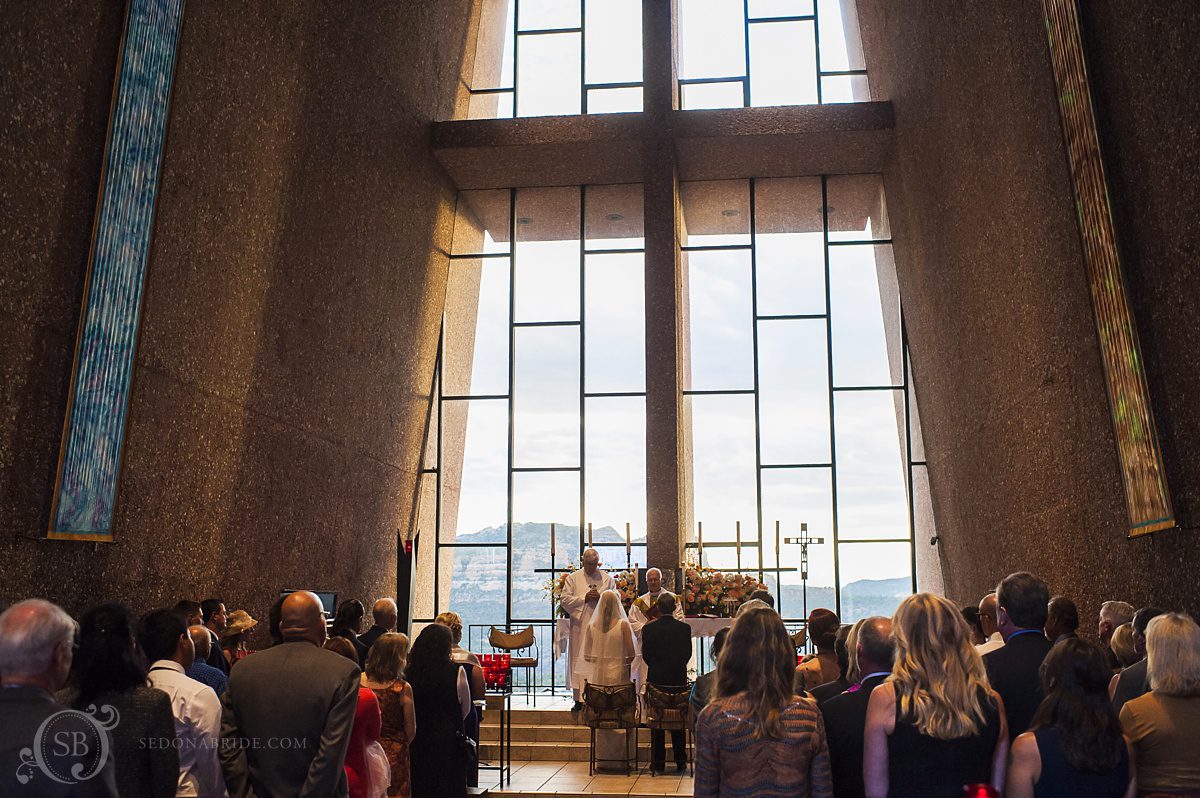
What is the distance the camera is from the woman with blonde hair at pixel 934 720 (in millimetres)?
3039

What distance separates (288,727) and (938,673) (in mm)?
2048

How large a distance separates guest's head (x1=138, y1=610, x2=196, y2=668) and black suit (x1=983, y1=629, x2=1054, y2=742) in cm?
271

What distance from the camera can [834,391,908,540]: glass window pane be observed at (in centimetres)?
1382

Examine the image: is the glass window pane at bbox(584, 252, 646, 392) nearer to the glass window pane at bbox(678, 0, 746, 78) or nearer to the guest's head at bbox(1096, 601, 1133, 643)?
the glass window pane at bbox(678, 0, 746, 78)

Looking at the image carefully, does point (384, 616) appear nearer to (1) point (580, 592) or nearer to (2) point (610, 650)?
(2) point (610, 650)

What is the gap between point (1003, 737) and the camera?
3.13 m

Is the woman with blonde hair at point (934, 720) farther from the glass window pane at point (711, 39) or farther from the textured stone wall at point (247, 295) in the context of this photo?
the glass window pane at point (711, 39)

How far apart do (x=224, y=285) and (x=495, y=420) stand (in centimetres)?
659

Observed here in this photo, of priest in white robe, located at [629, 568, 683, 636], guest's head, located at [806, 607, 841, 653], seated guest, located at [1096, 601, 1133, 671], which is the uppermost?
priest in white robe, located at [629, 568, 683, 636]

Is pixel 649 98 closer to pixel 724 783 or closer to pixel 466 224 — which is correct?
pixel 466 224

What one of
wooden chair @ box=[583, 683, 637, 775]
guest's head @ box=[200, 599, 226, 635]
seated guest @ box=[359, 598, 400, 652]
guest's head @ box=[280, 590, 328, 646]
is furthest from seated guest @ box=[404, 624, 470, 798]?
wooden chair @ box=[583, 683, 637, 775]

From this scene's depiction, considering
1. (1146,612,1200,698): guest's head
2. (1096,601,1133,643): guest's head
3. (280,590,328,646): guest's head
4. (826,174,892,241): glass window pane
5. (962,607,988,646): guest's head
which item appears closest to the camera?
(1146,612,1200,698): guest's head

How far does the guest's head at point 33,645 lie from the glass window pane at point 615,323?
1169 cm

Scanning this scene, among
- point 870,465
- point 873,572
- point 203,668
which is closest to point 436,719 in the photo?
point 203,668
